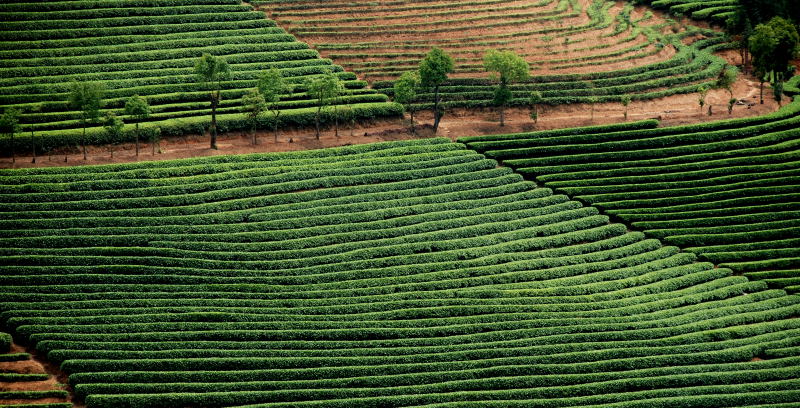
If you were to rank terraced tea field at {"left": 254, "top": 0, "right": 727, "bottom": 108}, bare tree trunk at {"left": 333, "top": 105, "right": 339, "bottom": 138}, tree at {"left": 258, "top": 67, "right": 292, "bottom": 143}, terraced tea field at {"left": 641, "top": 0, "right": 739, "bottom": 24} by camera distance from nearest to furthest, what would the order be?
1. tree at {"left": 258, "top": 67, "right": 292, "bottom": 143}
2. bare tree trunk at {"left": 333, "top": 105, "right": 339, "bottom": 138}
3. terraced tea field at {"left": 254, "top": 0, "right": 727, "bottom": 108}
4. terraced tea field at {"left": 641, "top": 0, "right": 739, "bottom": 24}

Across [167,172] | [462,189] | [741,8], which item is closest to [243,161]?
[167,172]

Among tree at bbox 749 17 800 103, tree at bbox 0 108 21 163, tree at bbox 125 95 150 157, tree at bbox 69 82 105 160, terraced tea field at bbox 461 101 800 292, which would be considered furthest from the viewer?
tree at bbox 749 17 800 103

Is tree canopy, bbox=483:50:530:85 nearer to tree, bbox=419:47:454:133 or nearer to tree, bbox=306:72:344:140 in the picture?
tree, bbox=419:47:454:133

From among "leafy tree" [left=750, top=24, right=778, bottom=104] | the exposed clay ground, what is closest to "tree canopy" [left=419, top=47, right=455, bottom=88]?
the exposed clay ground

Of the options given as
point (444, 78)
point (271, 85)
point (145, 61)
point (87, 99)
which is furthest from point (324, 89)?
point (87, 99)

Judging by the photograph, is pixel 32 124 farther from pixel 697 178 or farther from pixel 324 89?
pixel 697 178

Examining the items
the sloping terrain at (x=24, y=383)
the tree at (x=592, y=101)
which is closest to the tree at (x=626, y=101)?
the tree at (x=592, y=101)
